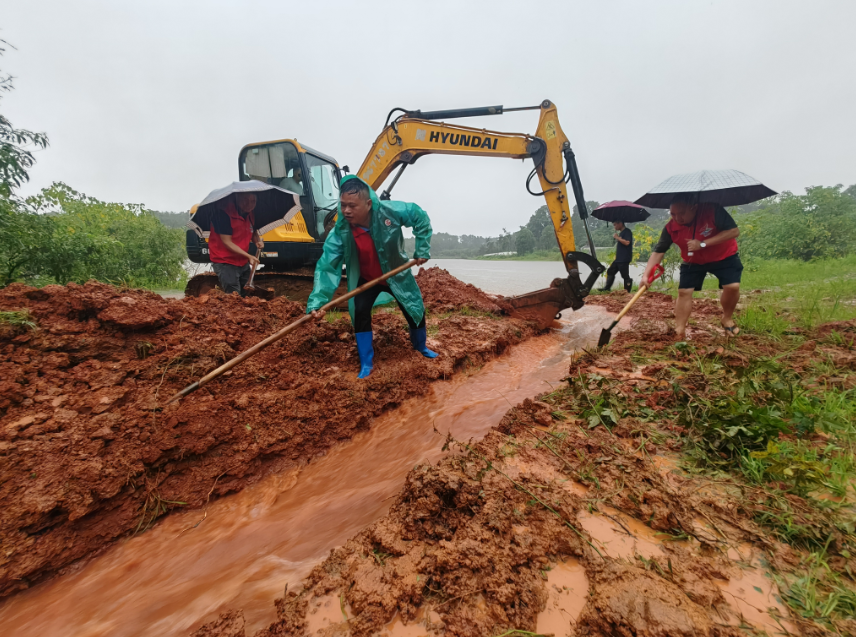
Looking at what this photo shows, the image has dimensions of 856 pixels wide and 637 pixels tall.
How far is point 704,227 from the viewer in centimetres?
370

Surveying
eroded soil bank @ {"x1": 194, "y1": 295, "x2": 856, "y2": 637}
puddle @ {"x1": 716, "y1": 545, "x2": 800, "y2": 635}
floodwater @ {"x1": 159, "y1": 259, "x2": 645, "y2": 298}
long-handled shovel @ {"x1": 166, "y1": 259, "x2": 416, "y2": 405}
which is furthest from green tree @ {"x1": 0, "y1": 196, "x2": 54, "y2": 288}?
puddle @ {"x1": 716, "y1": 545, "x2": 800, "y2": 635}

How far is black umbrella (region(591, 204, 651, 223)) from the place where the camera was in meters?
7.55

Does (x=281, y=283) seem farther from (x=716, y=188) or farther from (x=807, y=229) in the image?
(x=807, y=229)

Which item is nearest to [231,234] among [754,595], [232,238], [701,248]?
[232,238]

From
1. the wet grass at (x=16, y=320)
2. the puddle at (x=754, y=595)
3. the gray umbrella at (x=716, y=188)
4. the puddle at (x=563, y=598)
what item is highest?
the gray umbrella at (x=716, y=188)

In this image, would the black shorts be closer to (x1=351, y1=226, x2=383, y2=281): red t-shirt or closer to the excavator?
the excavator

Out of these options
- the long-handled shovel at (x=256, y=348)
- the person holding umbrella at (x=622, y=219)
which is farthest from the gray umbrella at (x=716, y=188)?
the person holding umbrella at (x=622, y=219)

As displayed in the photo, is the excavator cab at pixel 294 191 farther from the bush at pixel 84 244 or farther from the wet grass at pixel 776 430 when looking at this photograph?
the wet grass at pixel 776 430

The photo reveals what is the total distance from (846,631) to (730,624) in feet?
0.94

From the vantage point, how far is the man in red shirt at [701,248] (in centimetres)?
362

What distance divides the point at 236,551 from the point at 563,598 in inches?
59.7

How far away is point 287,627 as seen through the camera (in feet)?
3.87

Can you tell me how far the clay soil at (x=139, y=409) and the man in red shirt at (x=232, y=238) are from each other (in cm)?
92

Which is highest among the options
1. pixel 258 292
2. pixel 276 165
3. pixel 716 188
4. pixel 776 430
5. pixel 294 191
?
pixel 276 165
